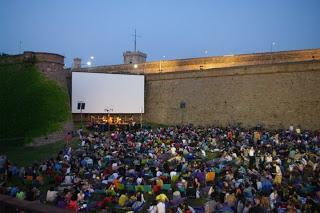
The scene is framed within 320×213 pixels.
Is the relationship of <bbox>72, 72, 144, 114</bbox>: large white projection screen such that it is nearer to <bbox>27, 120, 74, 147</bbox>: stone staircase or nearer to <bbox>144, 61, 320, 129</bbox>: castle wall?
<bbox>144, 61, 320, 129</bbox>: castle wall

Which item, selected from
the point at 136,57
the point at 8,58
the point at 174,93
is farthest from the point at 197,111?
the point at 136,57

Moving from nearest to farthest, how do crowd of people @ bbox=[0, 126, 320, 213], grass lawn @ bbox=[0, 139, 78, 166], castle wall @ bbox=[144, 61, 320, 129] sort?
crowd of people @ bbox=[0, 126, 320, 213] → grass lawn @ bbox=[0, 139, 78, 166] → castle wall @ bbox=[144, 61, 320, 129]

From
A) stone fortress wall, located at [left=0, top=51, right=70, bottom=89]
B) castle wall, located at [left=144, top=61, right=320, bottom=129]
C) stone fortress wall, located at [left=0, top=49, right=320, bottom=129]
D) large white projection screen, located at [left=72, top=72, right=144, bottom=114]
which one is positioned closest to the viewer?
castle wall, located at [left=144, top=61, right=320, bottom=129]

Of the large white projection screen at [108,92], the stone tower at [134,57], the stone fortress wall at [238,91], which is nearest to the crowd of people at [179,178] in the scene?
the stone fortress wall at [238,91]

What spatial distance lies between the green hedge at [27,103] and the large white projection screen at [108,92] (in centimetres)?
426

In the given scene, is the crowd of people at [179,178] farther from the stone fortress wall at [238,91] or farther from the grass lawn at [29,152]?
the stone fortress wall at [238,91]

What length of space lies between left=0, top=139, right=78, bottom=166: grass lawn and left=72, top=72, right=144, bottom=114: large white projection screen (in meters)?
6.23

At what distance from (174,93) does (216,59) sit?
291 inches

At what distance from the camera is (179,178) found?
41.7ft

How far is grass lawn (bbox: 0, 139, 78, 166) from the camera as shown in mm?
18484

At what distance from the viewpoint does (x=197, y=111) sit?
2914cm

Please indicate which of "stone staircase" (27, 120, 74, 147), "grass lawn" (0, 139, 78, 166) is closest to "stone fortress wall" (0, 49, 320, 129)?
"stone staircase" (27, 120, 74, 147)

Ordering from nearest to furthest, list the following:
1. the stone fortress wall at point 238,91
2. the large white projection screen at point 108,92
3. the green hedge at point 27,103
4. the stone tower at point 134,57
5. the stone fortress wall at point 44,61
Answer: the green hedge at point 27,103 < the stone fortress wall at point 238,91 < the stone fortress wall at point 44,61 < the large white projection screen at point 108,92 < the stone tower at point 134,57

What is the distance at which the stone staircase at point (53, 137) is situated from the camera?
22344mm
